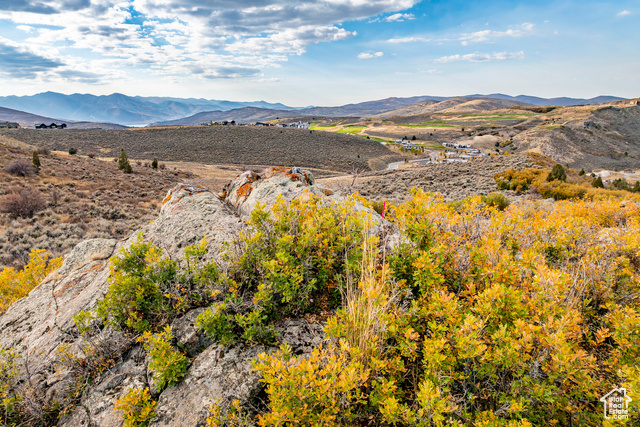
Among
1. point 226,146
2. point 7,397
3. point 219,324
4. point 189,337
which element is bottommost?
point 7,397

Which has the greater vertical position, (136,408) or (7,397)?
(136,408)

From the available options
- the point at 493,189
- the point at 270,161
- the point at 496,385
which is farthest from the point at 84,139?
the point at 496,385

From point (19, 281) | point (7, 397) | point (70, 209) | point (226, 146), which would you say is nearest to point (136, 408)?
point (7, 397)

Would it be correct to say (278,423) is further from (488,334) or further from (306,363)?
(488,334)

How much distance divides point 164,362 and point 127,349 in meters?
0.90

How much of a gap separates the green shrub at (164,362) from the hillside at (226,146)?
211ft

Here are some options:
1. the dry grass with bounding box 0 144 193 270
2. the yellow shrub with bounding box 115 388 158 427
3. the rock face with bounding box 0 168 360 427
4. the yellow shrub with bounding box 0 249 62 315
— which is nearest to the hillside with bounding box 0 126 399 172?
the dry grass with bounding box 0 144 193 270

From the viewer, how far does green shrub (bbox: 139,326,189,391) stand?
256 cm

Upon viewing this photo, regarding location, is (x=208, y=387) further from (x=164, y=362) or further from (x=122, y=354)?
(x=122, y=354)

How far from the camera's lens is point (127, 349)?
3.11 m

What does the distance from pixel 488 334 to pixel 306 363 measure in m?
1.59

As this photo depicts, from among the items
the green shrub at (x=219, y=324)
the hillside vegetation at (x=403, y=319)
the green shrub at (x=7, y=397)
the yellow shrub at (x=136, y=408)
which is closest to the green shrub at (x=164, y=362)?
the hillside vegetation at (x=403, y=319)

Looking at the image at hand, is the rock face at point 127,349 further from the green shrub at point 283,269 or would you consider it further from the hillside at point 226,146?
the hillside at point 226,146

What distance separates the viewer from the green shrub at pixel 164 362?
256 cm
